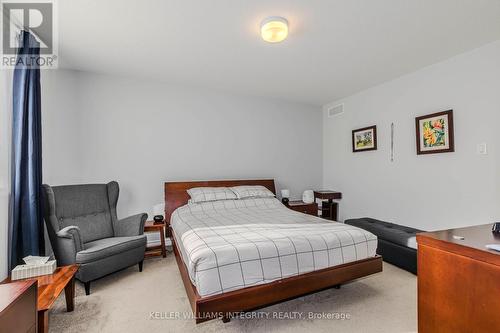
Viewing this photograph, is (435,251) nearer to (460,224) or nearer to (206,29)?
(460,224)

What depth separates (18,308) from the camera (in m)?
1.10

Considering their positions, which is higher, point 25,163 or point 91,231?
point 25,163

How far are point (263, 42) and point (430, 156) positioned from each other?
8.38 feet

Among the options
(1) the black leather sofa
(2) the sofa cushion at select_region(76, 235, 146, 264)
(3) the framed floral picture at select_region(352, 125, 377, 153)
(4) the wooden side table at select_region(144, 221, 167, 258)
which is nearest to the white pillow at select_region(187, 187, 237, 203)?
(4) the wooden side table at select_region(144, 221, 167, 258)

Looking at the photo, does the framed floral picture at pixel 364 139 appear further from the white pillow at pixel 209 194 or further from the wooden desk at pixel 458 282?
the wooden desk at pixel 458 282

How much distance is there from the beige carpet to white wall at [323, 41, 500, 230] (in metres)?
1.03

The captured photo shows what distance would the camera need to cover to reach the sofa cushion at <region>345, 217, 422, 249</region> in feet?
9.10

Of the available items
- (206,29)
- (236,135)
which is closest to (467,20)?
(206,29)

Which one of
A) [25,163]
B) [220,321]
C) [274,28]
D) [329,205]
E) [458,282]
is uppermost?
[274,28]

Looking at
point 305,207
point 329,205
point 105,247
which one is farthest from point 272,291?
point 329,205

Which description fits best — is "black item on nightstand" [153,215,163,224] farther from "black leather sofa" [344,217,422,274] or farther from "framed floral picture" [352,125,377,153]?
"framed floral picture" [352,125,377,153]

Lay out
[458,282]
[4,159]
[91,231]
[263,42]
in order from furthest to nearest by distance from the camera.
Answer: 1. [91,231]
2. [263,42]
3. [4,159]
4. [458,282]

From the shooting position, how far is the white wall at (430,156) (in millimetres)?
2566

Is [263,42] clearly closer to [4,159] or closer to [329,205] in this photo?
[4,159]
